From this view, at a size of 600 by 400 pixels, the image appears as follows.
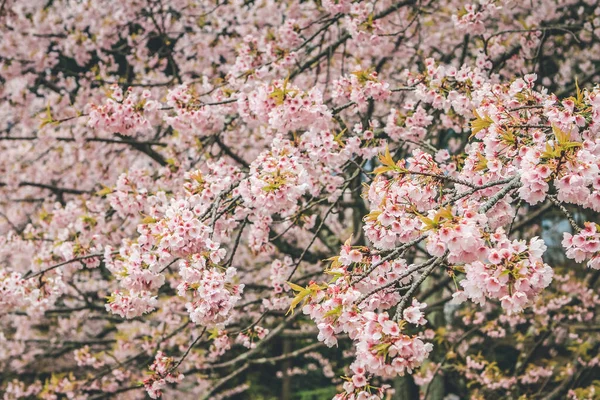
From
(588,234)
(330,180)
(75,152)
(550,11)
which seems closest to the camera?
(588,234)

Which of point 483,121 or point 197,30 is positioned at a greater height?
point 197,30

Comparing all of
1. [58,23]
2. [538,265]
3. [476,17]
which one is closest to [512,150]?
[538,265]

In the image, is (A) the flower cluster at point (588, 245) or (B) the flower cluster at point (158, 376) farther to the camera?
(B) the flower cluster at point (158, 376)

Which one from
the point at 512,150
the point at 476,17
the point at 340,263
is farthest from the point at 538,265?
the point at 476,17

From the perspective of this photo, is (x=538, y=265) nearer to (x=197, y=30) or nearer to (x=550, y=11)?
(x=550, y=11)

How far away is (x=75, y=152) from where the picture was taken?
6.92 metres

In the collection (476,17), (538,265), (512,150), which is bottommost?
(538,265)

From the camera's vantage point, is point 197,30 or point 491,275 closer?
Result: point 491,275

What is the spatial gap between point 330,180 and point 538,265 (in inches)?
84.7

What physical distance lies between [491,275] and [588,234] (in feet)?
1.41

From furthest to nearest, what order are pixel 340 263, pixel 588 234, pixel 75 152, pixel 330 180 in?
pixel 75 152
pixel 330 180
pixel 340 263
pixel 588 234

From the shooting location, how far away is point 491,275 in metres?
1.75

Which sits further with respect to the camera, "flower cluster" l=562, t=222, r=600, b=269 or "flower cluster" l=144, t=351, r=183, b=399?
"flower cluster" l=144, t=351, r=183, b=399

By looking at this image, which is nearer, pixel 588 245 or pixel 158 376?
pixel 588 245
